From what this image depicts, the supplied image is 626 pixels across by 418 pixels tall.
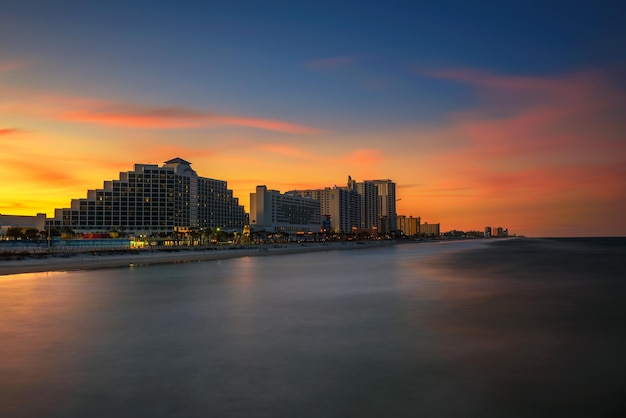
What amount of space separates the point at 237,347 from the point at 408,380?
6755mm

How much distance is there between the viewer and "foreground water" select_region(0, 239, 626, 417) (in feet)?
35.3

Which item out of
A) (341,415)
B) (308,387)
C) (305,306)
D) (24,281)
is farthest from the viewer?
(24,281)

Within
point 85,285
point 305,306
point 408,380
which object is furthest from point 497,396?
point 85,285

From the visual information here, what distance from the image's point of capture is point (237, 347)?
16875 millimetres

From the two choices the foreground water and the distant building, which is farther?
the distant building

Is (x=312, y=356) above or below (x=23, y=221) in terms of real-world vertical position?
below

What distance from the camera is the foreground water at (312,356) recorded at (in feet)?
35.3

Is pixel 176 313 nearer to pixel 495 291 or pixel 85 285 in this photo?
pixel 85 285

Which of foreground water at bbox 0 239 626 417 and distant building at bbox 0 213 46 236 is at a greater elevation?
distant building at bbox 0 213 46 236

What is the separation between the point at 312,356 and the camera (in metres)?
15.5

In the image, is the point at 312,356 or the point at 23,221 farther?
the point at 23,221

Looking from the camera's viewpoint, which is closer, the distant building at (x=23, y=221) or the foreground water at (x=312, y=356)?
the foreground water at (x=312, y=356)

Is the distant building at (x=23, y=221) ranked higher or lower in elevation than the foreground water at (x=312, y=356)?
higher

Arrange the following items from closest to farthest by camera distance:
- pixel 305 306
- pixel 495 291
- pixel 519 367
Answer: pixel 519 367 < pixel 305 306 < pixel 495 291
